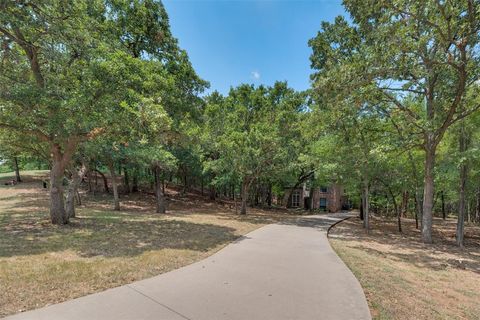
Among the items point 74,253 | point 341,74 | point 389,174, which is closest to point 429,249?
point 389,174

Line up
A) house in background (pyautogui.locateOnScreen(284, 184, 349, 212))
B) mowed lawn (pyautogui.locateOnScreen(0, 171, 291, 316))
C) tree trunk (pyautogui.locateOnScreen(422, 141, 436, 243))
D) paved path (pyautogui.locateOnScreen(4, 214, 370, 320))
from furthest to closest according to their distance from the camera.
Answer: house in background (pyautogui.locateOnScreen(284, 184, 349, 212)) < tree trunk (pyautogui.locateOnScreen(422, 141, 436, 243)) < mowed lawn (pyautogui.locateOnScreen(0, 171, 291, 316)) < paved path (pyautogui.locateOnScreen(4, 214, 370, 320))

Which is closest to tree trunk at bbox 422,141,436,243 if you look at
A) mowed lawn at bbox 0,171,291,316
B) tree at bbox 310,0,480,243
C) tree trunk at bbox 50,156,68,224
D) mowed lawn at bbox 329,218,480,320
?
tree at bbox 310,0,480,243

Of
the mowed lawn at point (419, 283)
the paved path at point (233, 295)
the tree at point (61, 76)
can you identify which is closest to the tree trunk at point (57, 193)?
the tree at point (61, 76)

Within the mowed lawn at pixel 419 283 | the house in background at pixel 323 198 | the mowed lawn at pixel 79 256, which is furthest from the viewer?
the house in background at pixel 323 198

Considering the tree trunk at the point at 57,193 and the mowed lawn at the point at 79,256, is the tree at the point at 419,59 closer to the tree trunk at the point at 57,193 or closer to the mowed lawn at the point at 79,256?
the mowed lawn at the point at 79,256

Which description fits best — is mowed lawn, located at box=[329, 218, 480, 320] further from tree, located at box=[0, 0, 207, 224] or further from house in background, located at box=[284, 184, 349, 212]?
house in background, located at box=[284, 184, 349, 212]

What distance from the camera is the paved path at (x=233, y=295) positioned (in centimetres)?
364

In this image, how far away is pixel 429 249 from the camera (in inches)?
428

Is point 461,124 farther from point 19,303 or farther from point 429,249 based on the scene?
point 19,303

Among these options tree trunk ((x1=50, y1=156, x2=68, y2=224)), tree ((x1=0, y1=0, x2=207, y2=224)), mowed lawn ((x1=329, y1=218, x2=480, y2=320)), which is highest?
tree ((x1=0, y1=0, x2=207, y2=224))

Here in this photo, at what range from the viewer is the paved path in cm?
364

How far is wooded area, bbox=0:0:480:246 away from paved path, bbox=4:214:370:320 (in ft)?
15.9

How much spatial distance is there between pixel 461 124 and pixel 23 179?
4082 cm

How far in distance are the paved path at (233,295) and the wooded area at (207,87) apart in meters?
4.84
